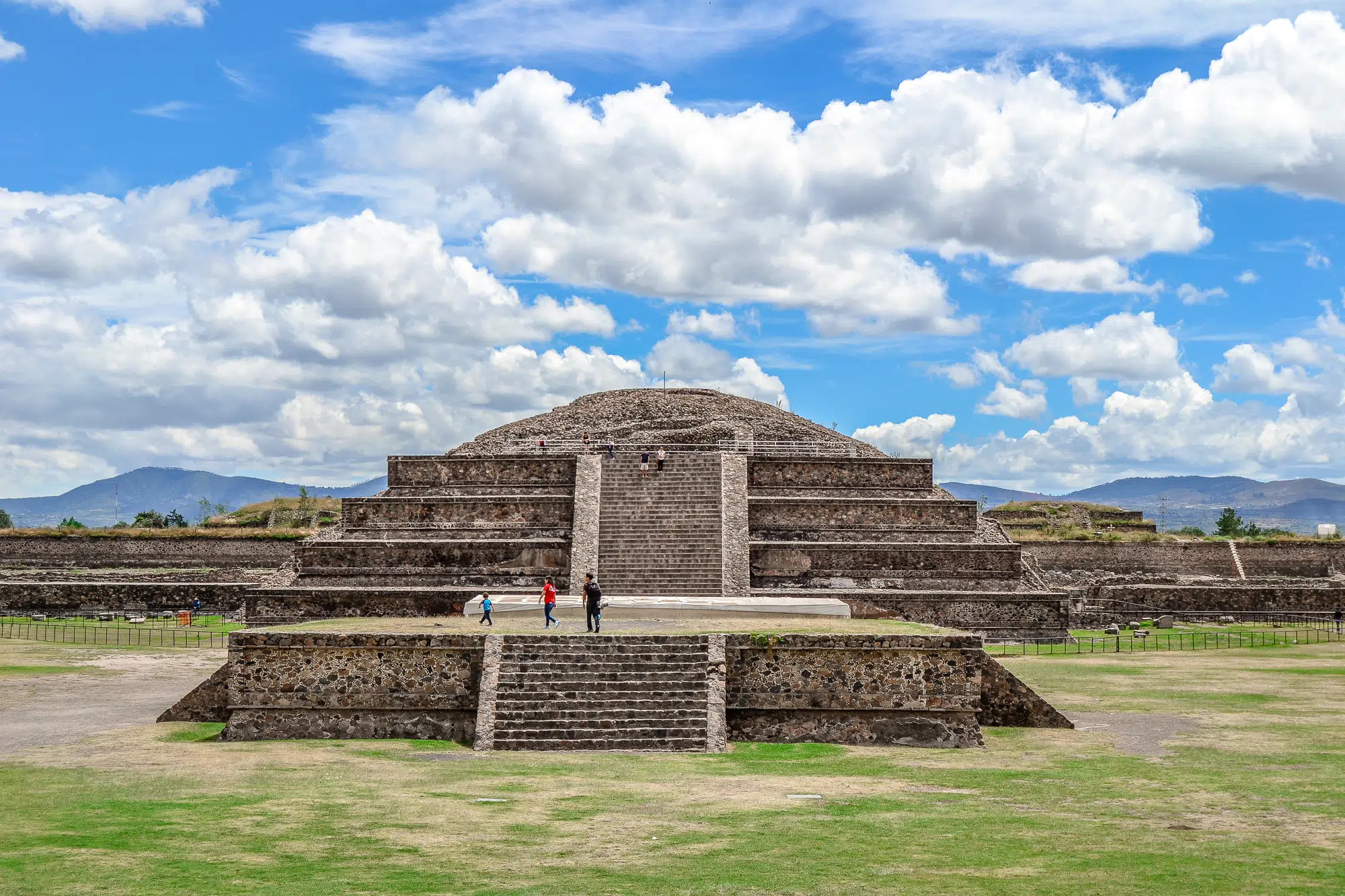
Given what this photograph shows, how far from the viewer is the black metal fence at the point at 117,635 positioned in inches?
1154

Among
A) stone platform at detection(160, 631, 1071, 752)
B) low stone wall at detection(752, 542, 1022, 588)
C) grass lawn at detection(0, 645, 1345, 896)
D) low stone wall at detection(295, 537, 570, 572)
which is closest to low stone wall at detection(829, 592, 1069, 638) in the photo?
low stone wall at detection(752, 542, 1022, 588)

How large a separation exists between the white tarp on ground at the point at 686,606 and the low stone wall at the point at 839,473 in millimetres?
10489

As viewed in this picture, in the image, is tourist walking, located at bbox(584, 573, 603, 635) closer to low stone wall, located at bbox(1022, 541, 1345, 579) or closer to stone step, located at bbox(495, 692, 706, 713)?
stone step, located at bbox(495, 692, 706, 713)

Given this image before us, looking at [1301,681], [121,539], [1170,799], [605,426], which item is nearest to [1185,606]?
[1301,681]

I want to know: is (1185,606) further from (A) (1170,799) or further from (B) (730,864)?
(B) (730,864)

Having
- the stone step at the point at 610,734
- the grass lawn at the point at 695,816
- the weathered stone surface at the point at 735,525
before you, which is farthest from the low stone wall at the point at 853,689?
the weathered stone surface at the point at 735,525

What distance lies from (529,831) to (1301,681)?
15.9m

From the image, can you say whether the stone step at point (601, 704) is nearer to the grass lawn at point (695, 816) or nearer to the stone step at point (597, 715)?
the stone step at point (597, 715)

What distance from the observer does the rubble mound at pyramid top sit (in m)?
43.7

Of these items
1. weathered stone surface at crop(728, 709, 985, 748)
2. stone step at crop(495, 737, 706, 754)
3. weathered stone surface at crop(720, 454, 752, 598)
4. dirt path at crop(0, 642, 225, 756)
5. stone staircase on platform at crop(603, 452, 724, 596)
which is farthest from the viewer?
stone staircase on platform at crop(603, 452, 724, 596)

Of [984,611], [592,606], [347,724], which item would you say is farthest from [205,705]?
[984,611]

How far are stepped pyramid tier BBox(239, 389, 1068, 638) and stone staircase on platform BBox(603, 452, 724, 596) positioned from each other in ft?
0.15

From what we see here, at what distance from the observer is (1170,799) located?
1206 cm

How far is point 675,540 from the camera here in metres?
30.6
